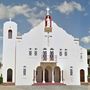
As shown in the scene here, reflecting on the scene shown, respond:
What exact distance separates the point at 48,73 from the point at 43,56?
2.13 meters

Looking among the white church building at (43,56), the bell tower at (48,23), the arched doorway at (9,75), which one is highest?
the bell tower at (48,23)

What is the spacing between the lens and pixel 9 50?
33000 mm

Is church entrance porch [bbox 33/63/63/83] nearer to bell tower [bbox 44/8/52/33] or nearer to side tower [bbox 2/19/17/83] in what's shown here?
side tower [bbox 2/19/17/83]

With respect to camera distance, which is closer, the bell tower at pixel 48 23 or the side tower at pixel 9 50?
the bell tower at pixel 48 23

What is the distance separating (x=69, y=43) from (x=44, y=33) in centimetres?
265

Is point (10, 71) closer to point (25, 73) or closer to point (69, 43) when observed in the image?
point (25, 73)

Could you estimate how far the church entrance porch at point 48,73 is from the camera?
32.1 metres

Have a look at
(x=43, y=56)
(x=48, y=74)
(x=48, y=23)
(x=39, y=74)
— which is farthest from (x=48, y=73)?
(x=48, y=23)

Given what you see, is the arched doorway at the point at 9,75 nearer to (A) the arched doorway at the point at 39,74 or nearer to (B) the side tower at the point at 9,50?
(B) the side tower at the point at 9,50

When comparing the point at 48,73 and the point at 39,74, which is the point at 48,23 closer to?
the point at 48,73

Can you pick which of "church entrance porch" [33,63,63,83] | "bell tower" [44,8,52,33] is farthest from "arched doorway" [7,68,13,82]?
"bell tower" [44,8,52,33]

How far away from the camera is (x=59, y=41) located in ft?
107

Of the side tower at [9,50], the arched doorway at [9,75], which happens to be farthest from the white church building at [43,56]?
the arched doorway at [9,75]

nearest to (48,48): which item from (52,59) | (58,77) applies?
(52,59)
